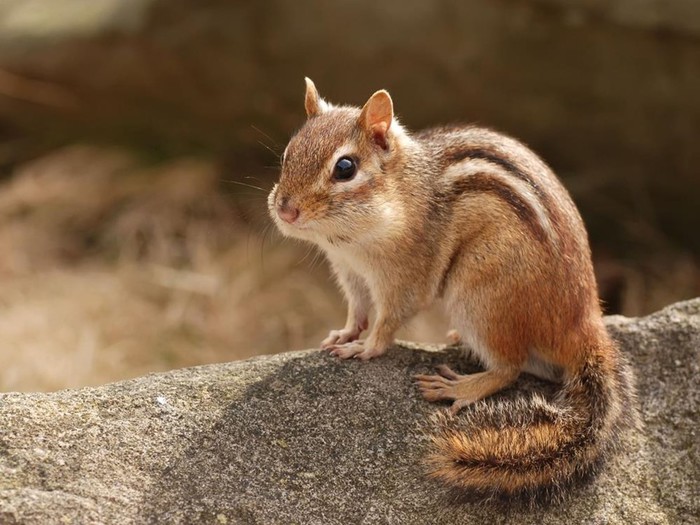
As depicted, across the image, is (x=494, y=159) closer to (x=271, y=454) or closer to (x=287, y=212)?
(x=287, y=212)

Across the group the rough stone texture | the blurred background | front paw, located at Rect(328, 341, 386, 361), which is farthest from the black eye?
the rough stone texture

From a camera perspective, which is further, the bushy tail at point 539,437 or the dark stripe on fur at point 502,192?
the dark stripe on fur at point 502,192

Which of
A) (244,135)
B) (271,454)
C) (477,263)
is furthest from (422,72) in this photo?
(271,454)

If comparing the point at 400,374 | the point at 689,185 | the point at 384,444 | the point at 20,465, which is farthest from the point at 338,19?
the point at 20,465

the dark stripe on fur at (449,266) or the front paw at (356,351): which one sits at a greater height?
the dark stripe on fur at (449,266)

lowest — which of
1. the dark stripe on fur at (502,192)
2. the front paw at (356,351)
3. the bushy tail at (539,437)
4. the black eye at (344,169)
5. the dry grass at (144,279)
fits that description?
the bushy tail at (539,437)

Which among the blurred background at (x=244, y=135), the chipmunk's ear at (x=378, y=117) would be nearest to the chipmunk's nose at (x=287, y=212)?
the chipmunk's ear at (x=378, y=117)

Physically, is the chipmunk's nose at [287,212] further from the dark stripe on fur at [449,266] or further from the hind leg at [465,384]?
the hind leg at [465,384]

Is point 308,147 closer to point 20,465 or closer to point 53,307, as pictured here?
point 20,465

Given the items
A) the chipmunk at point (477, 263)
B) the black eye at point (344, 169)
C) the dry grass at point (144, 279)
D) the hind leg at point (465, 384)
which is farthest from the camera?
the dry grass at point (144, 279)
